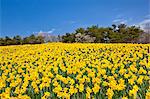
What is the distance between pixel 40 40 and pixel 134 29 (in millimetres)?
6295

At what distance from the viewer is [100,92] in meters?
5.39

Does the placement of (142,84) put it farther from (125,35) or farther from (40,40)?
(40,40)

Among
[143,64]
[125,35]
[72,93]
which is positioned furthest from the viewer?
[125,35]

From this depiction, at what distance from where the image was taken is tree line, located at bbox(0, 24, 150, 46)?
22000 mm

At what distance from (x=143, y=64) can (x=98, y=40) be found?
14.8 meters

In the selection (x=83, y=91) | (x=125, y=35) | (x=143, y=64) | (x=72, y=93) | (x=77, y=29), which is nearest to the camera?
(x=72, y=93)

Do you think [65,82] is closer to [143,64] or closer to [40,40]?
[143,64]

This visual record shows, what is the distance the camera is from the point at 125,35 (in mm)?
22234

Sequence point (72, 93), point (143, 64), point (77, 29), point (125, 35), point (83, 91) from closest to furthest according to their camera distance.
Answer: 1. point (72, 93)
2. point (83, 91)
3. point (143, 64)
4. point (125, 35)
5. point (77, 29)

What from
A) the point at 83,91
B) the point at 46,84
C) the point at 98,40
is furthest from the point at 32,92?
the point at 98,40

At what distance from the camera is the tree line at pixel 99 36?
22.0 m

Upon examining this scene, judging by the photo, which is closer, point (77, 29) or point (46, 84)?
point (46, 84)

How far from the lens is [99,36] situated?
73.2 ft

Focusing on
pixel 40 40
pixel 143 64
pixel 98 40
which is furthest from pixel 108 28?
pixel 143 64
